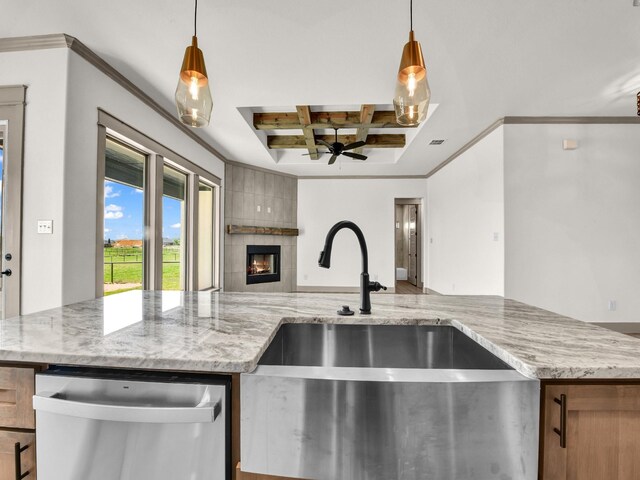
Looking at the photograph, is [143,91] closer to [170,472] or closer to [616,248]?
[170,472]

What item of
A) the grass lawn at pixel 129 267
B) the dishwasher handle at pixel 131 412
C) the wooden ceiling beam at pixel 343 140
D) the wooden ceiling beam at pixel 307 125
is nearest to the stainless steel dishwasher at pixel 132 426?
the dishwasher handle at pixel 131 412

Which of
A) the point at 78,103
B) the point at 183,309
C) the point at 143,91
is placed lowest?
the point at 183,309

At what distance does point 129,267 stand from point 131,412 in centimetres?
292

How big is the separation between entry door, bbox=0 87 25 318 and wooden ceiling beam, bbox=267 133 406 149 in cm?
318

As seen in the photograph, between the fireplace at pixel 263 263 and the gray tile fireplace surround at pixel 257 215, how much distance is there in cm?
9

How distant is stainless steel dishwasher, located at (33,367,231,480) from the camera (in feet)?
2.37

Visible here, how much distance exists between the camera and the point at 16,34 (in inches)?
88.8

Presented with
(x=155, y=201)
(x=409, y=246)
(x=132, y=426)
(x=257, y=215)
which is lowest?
(x=132, y=426)

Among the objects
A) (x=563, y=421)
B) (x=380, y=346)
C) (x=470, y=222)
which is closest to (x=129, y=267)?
(x=380, y=346)

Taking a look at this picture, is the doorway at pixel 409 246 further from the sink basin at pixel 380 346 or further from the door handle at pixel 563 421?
the door handle at pixel 563 421

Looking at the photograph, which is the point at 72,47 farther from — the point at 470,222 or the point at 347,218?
the point at 347,218

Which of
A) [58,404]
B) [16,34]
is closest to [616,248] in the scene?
[58,404]

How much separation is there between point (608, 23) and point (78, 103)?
3.92 metres

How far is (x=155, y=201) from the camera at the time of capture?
3.45 meters
